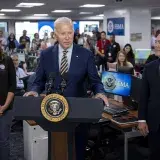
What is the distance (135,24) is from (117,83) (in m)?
10.9

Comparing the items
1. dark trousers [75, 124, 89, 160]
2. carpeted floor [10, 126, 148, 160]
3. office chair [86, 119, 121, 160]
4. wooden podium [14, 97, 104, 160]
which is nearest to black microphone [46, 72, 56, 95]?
wooden podium [14, 97, 104, 160]

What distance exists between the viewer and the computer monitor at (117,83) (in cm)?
443

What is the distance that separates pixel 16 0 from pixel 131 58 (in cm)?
453

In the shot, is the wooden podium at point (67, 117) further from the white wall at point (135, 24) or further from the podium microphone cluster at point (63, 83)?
the white wall at point (135, 24)

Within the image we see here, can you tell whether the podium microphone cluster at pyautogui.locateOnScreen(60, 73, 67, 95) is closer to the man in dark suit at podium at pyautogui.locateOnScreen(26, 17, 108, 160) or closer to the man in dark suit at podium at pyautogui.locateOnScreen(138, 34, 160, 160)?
the man in dark suit at podium at pyautogui.locateOnScreen(26, 17, 108, 160)

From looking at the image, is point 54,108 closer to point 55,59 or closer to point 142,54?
point 55,59

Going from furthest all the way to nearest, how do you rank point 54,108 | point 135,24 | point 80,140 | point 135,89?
point 135,24 → point 135,89 → point 80,140 → point 54,108

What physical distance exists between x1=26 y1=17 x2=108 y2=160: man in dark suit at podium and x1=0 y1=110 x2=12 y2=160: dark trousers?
52.4 inches

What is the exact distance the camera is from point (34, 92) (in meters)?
2.12

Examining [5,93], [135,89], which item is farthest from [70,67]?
[135,89]

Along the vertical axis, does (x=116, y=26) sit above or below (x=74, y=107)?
above

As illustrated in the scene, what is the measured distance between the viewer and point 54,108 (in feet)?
5.87

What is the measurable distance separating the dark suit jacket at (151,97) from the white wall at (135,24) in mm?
12081

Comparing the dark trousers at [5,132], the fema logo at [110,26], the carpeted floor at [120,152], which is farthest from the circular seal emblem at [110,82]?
the fema logo at [110,26]
